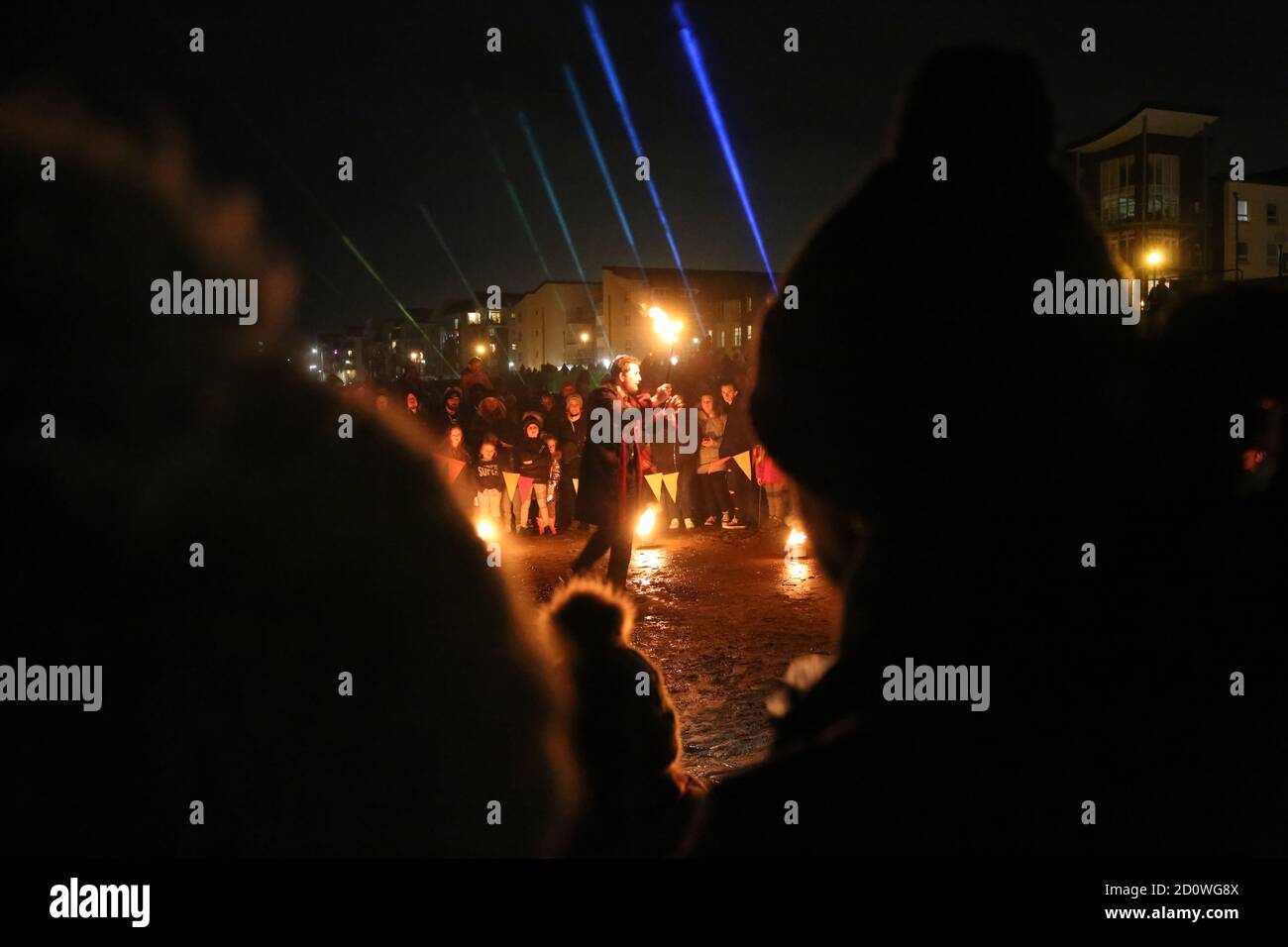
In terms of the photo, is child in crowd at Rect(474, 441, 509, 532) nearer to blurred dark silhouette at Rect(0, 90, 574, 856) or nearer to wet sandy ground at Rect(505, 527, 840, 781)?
wet sandy ground at Rect(505, 527, 840, 781)

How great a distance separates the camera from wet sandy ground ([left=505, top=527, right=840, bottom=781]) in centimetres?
522

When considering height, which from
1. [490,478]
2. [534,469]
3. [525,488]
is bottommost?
[525,488]

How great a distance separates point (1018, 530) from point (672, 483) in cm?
1171

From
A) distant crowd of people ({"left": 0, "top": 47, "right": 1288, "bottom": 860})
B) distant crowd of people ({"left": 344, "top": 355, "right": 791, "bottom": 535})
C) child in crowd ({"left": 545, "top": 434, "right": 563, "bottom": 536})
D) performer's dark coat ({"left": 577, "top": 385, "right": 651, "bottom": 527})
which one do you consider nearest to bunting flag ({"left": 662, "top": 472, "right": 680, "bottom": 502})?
distant crowd of people ({"left": 344, "top": 355, "right": 791, "bottom": 535})

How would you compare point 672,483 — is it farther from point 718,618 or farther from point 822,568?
point 822,568

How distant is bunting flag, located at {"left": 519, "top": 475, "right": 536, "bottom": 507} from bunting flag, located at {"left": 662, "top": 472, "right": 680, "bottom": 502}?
180cm

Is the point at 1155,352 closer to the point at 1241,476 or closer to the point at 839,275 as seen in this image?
the point at 1241,476

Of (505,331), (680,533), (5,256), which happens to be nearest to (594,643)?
(5,256)

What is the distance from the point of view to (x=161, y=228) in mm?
848

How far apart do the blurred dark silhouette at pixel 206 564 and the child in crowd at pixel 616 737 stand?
0.41 meters

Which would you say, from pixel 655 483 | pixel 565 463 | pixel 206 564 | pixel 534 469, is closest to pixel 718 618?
pixel 655 483

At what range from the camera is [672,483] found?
12719 millimetres

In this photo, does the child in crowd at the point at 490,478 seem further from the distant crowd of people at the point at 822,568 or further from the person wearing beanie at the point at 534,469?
the distant crowd of people at the point at 822,568
